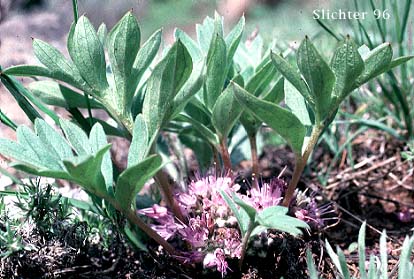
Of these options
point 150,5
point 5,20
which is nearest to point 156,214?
point 5,20

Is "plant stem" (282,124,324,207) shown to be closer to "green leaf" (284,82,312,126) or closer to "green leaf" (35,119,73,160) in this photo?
"green leaf" (284,82,312,126)

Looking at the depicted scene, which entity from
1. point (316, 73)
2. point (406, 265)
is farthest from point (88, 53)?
point (406, 265)

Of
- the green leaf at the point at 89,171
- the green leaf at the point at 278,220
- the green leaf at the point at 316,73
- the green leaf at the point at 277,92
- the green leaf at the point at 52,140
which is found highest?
the green leaf at the point at 277,92

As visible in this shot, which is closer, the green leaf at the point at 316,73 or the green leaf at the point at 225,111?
the green leaf at the point at 316,73

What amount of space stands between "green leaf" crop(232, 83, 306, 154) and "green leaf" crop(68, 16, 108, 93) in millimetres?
323

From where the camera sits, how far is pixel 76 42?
1272 millimetres

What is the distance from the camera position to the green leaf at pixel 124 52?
127cm

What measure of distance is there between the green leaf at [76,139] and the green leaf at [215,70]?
316 millimetres

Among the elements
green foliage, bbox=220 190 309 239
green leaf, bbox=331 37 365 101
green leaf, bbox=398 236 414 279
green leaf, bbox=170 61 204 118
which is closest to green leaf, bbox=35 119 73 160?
green leaf, bbox=170 61 204 118

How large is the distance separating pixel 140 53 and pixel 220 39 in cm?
18

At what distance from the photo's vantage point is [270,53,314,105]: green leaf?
1.18 meters

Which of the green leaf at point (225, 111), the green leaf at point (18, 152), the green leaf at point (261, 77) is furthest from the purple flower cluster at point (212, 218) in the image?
the green leaf at point (18, 152)

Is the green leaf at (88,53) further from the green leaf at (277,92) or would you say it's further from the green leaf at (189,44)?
the green leaf at (277,92)

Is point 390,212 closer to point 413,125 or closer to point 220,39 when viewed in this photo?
point 413,125
